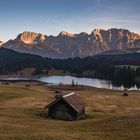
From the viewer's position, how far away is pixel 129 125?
154ft

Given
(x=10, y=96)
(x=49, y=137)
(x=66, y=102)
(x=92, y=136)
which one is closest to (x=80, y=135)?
(x=92, y=136)

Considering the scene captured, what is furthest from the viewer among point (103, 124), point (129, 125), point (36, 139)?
point (103, 124)

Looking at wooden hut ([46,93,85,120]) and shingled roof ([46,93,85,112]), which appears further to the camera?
wooden hut ([46,93,85,120])

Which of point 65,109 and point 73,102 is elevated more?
point 73,102

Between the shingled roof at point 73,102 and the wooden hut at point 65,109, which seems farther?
the wooden hut at point 65,109

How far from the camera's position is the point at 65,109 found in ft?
224

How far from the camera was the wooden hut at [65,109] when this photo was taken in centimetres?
6706

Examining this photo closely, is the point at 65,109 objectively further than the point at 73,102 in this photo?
No

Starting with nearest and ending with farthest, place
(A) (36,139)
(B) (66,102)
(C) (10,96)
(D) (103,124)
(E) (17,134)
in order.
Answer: (A) (36,139) < (E) (17,134) < (D) (103,124) < (B) (66,102) < (C) (10,96)

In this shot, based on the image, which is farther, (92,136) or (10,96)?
(10,96)

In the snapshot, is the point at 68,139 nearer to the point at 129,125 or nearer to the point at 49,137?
the point at 49,137

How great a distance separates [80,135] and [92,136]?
169 cm

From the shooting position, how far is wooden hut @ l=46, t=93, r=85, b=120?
2640 inches

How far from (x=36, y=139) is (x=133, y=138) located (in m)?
11.4
